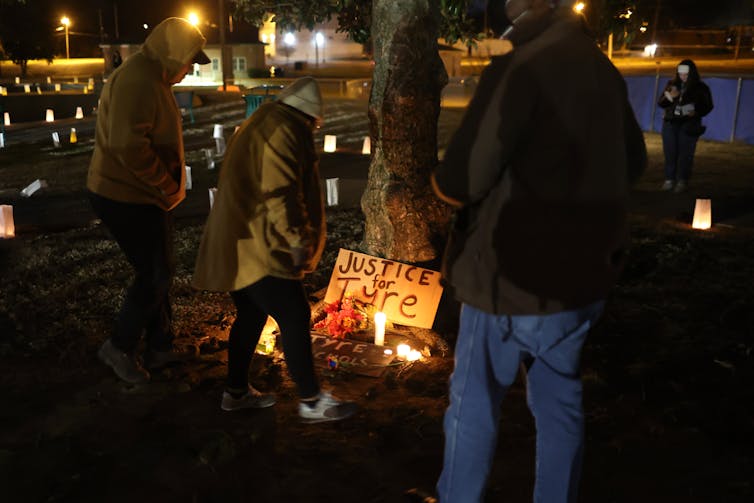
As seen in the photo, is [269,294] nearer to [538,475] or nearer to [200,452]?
[200,452]

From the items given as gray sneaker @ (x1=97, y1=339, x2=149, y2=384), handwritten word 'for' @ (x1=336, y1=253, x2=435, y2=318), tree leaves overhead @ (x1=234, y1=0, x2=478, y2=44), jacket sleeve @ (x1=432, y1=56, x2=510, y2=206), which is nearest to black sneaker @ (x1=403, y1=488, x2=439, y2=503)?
jacket sleeve @ (x1=432, y1=56, x2=510, y2=206)

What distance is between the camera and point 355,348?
16.4ft

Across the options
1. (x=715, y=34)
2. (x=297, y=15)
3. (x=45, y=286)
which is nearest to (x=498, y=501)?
(x=45, y=286)

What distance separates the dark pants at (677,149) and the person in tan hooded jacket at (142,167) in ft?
25.7

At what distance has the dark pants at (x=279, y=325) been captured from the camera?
3.69 metres

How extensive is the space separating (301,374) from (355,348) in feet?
3.66

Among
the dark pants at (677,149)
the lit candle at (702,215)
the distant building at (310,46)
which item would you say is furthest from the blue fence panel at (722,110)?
the distant building at (310,46)

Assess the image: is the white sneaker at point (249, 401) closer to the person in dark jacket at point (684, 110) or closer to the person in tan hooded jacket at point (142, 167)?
the person in tan hooded jacket at point (142, 167)

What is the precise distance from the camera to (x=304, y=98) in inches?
140

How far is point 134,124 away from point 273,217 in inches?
39.9

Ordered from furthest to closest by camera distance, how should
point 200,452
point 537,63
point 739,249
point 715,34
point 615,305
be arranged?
point 715,34
point 739,249
point 615,305
point 200,452
point 537,63

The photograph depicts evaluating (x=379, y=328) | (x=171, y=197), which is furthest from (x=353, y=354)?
(x=171, y=197)

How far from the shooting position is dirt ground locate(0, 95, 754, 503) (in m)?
3.40

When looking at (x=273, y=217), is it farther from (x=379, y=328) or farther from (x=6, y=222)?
(x=6, y=222)
